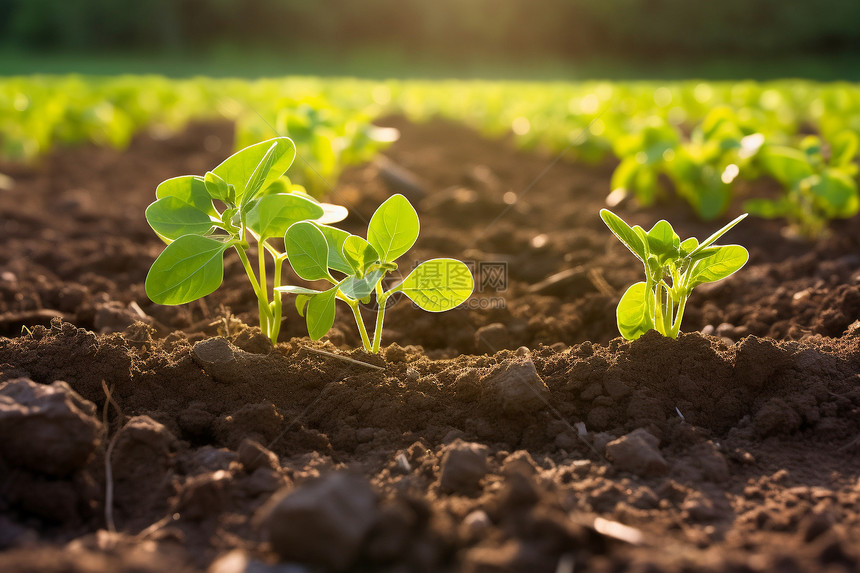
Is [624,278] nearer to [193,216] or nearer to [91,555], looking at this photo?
[193,216]

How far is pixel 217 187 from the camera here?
6.17ft

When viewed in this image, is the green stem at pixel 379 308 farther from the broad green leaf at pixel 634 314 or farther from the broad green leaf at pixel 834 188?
the broad green leaf at pixel 834 188

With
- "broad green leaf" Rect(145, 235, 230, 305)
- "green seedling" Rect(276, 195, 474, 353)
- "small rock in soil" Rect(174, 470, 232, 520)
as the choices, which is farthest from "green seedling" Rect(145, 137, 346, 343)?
"small rock in soil" Rect(174, 470, 232, 520)

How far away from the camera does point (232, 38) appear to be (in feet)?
123

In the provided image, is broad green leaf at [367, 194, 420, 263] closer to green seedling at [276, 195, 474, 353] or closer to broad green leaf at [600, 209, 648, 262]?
green seedling at [276, 195, 474, 353]

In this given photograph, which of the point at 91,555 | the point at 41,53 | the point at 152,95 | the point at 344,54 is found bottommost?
the point at 91,555

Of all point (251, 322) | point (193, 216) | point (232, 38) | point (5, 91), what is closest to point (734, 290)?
point (251, 322)

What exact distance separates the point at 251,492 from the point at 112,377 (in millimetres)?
686

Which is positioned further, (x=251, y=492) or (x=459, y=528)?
(x=251, y=492)

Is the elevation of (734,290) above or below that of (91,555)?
above

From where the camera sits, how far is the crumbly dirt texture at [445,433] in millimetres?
1185

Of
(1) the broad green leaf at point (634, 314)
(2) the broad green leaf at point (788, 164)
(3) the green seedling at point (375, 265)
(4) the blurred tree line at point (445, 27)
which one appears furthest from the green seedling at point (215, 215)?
(4) the blurred tree line at point (445, 27)

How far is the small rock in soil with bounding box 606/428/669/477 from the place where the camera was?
154 cm

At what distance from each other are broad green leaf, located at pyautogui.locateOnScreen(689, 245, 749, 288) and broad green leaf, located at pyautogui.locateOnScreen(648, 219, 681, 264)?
0.11m
